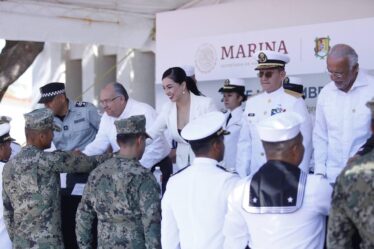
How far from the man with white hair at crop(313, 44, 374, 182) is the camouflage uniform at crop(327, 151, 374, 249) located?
1.21 m

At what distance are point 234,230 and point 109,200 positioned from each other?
0.95 m

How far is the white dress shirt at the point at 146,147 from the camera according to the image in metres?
4.62

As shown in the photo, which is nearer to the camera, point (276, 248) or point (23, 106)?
point (276, 248)

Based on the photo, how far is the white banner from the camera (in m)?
4.79

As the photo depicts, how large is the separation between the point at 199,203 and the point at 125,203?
1.89 ft

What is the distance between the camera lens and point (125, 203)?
3.38m

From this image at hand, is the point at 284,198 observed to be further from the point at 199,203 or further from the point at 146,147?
the point at 146,147

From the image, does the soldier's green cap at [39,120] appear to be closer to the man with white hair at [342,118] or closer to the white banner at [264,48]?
the man with white hair at [342,118]

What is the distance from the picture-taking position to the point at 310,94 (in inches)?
201

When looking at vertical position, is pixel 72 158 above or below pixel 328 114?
below

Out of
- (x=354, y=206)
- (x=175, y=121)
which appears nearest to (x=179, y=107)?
(x=175, y=121)

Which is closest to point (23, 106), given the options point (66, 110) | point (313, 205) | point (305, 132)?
point (66, 110)

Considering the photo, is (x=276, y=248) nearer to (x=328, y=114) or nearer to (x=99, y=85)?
(x=328, y=114)

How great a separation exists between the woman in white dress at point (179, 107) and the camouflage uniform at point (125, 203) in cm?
95
